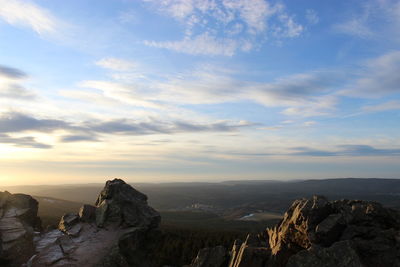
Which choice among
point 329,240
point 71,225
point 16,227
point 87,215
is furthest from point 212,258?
point 16,227

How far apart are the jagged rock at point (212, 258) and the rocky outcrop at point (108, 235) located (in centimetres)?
1023

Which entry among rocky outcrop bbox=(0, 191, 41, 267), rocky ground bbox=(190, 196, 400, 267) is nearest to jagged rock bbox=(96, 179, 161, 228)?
rocky outcrop bbox=(0, 191, 41, 267)

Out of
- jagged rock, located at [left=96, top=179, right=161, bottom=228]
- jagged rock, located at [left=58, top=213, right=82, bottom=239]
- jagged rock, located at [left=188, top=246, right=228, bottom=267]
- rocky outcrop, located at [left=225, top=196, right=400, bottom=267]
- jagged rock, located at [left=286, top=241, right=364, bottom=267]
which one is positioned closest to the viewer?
jagged rock, located at [left=286, top=241, right=364, bottom=267]

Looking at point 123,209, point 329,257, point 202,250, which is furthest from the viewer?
point 123,209

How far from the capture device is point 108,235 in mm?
39875

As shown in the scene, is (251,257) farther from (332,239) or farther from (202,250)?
(332,239)

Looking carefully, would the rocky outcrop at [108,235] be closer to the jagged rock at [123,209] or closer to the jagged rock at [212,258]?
the jagged rock at [123,209]

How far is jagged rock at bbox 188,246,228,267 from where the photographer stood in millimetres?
29438

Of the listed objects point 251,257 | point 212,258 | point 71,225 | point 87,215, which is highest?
point 87,215

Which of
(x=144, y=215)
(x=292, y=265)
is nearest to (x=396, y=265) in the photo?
(x=292, y=265)

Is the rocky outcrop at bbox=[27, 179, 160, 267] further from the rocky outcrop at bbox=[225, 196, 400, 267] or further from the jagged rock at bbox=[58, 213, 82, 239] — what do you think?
the rocky outcrop at bbox=[225, 196, 400, 267]

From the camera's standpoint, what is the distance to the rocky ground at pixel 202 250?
79.0ft

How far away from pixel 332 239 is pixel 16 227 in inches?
1333

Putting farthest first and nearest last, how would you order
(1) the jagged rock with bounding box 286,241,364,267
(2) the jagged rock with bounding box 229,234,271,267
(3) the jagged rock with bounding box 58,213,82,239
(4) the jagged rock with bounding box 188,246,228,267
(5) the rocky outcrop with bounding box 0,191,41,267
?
(3) the jagged rock with bounding box 58,213,82,239 < (5) the rocky outcrop with bounding box 0,191,41,267 < (4) the jagged rock with bounding box 188,246,228,267 < (2) the jagged rock with bounding box 229,234,271,267 < (1) the jagged rock with bounding box 286,241,364,267
